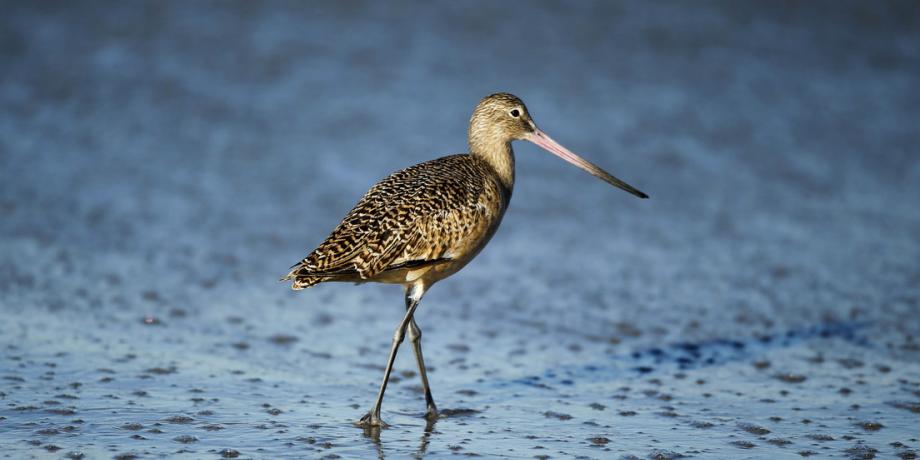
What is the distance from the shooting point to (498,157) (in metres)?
6.41

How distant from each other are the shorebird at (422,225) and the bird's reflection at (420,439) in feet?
0.16

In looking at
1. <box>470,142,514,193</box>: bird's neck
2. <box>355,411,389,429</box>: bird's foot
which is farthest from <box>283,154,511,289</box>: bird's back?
<box>355,411,389,429</box>: bird's foot

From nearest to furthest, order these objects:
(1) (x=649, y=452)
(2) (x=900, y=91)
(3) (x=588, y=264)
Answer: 1. (1) (x=649, y=452)
2. (3) (x=588, y=264)
3. (2) (x=900, y=91)

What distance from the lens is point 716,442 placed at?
18.2 ft

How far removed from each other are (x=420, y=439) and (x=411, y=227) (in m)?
0.96

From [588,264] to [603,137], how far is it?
2421mm

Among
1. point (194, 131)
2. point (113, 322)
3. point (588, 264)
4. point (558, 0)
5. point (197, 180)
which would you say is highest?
point (558, 0)

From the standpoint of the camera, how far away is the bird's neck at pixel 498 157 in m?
6.38

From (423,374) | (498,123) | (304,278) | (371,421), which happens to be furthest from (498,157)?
(371,421)

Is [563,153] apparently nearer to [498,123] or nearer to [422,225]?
[498,123]

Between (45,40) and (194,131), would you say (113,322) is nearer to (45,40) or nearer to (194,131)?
(194,131)

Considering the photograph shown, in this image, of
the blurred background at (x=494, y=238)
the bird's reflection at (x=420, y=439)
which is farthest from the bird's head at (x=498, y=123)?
the bird's reflection at (x=420, y=439)

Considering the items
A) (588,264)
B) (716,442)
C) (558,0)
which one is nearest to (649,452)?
(716,442)

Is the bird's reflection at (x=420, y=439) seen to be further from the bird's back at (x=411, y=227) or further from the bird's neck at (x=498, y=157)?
the bird's neck at (x=498, y=157)
